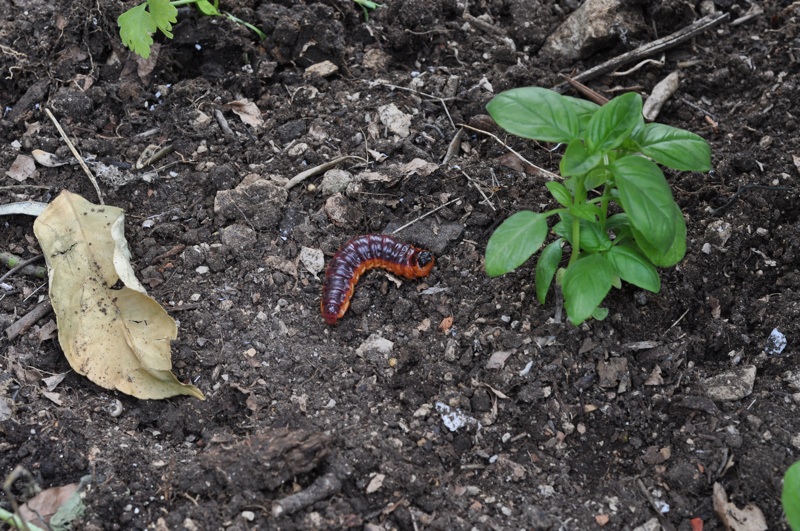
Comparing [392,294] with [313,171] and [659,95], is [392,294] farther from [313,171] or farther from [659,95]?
[659,95]

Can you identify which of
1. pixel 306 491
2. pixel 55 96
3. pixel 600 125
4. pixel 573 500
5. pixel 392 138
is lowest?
pixel 573 500

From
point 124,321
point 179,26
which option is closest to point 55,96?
point 179,26

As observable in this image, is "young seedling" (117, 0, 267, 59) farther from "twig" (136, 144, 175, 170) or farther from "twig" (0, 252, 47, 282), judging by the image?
"twig" (0, 252, 47, 282)

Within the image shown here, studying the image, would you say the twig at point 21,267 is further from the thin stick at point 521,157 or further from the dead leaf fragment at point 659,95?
the dead leaf fragment at point 659,95

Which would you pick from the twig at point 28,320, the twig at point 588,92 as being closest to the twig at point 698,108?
the twig at point 588,92

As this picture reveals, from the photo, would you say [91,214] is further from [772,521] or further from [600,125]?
[772,521]
